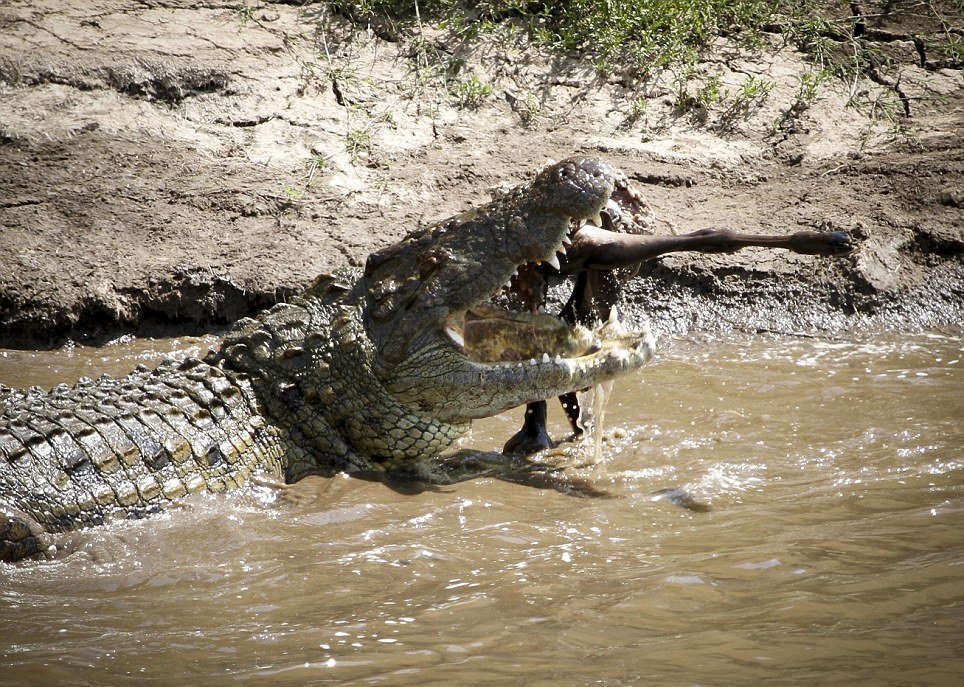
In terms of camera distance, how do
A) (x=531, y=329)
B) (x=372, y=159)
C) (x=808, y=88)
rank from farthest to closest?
(x=808, y=88) < (x=372, y=159) < (x=531, y=329)

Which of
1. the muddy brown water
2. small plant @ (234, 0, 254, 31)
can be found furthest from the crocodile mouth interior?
small plant @ (234, 0, 254, 31)

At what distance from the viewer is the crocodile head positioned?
396cm

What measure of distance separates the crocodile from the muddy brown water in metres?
0.19

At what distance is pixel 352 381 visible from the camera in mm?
4160

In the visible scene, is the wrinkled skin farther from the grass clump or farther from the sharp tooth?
the grass clump

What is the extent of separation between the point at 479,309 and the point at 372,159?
10.0ft

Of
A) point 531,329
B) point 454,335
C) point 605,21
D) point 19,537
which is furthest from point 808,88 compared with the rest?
point 19,537

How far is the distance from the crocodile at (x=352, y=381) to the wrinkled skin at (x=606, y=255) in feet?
0.58

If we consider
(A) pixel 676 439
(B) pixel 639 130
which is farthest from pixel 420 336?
(B) pixel 639 130

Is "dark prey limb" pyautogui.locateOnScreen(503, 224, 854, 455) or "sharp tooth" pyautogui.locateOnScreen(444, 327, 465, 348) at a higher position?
"dark prey limb" pyautogui.locateOnScreen(503, 224, 854, 455)

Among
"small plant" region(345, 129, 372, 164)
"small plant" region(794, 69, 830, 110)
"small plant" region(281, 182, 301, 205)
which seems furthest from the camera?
"small plant" region(794, 69, 830, 110)

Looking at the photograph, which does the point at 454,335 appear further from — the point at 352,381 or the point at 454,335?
the point at 352,381

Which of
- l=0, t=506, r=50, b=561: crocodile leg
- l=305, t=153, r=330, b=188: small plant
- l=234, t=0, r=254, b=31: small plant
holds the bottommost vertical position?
l=0, t=506, r=50, b=561: crocodile leg

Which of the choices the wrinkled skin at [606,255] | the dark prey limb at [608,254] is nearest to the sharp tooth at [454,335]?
the wrinkled skin at [606,255]
